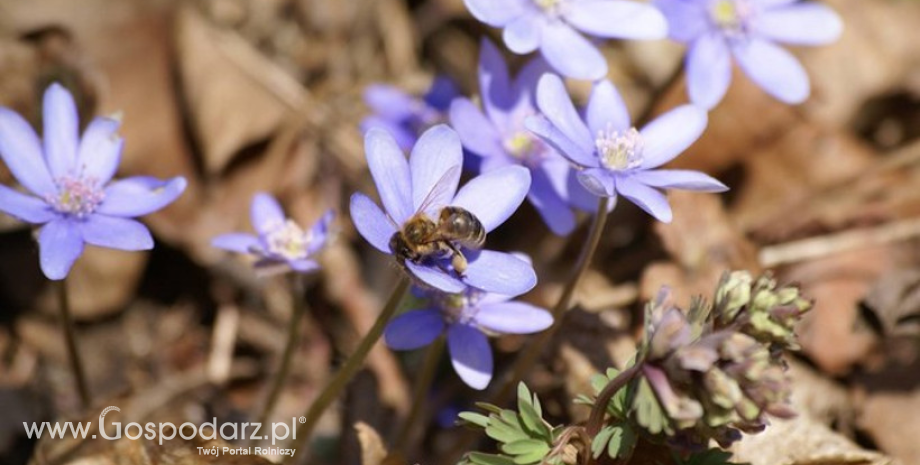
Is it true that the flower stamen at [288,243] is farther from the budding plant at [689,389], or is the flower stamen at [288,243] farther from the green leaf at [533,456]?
the green leaf at [533,456]

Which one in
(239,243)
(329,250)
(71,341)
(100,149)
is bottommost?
(329,250)

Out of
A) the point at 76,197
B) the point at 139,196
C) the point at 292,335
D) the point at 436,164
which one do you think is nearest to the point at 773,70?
the point at 436,164

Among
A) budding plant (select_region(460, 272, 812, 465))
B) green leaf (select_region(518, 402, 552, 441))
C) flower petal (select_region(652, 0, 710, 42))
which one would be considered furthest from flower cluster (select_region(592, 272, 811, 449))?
flower petal (select_region(652, 0, 710, 42))

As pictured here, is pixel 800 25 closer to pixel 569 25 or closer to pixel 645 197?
pixel 569 25

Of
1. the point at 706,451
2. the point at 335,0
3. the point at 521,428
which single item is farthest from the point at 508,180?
the point at 335,0

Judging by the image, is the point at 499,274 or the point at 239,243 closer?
the point at 499,274

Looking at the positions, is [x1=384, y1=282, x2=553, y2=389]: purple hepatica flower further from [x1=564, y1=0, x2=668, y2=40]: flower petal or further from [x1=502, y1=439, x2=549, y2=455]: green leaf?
[x1=564, y1=0, x2=668, y2=40]: flower petal

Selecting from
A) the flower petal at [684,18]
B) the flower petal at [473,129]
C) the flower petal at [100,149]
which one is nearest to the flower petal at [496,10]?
the flower petal at [473,129]

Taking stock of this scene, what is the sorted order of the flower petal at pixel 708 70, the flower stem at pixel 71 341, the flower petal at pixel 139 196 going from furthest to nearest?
1. the flower petal at pixel 708 70
2. the flower stem at pixel 71 341
3. the flower petal at pixel 139 196
